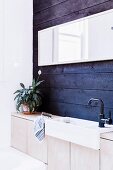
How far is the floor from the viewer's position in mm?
2446

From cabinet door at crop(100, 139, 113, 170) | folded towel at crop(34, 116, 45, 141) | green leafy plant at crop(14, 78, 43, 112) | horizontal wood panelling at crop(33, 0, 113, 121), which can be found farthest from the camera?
green leafy plant at crop(14, 78, 43, 112)

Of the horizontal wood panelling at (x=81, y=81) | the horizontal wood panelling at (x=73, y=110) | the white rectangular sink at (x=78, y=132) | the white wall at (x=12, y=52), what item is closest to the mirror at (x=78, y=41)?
the horizontal wood panelling at (x=81, y=81)

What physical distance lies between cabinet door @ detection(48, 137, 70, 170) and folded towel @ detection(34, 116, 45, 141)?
96 millimetres

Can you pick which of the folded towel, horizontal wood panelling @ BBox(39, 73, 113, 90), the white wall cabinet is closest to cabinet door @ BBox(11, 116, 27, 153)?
the white wall cabinet

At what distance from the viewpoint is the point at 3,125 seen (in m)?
3.09

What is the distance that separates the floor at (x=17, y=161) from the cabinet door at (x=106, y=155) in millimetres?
816

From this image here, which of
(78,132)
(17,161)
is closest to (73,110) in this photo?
(78,132)

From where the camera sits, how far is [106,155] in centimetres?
178

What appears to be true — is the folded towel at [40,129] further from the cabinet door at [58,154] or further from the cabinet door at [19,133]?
the cabinet door at [19,133]

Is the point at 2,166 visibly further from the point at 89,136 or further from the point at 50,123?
the point at 89,136

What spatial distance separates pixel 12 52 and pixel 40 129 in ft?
3.90

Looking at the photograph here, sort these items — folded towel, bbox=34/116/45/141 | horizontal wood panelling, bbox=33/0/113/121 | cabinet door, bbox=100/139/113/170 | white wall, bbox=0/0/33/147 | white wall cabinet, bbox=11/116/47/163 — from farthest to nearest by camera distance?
white wall, bbox=0/0/33/147 < white wall cabinet, bbox=11/116/47/163 < folded towel, bbox=34/116/45/141 < horizontal wood panelling, bbox=33/0/113/121 < cabinet door, bbox=100/139/113/170

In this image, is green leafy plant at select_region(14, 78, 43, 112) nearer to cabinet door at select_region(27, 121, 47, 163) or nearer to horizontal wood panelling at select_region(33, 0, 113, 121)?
horizontal wood panelling at select_region(33, 0, 113, 121)

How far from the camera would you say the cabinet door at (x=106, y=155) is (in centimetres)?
174
